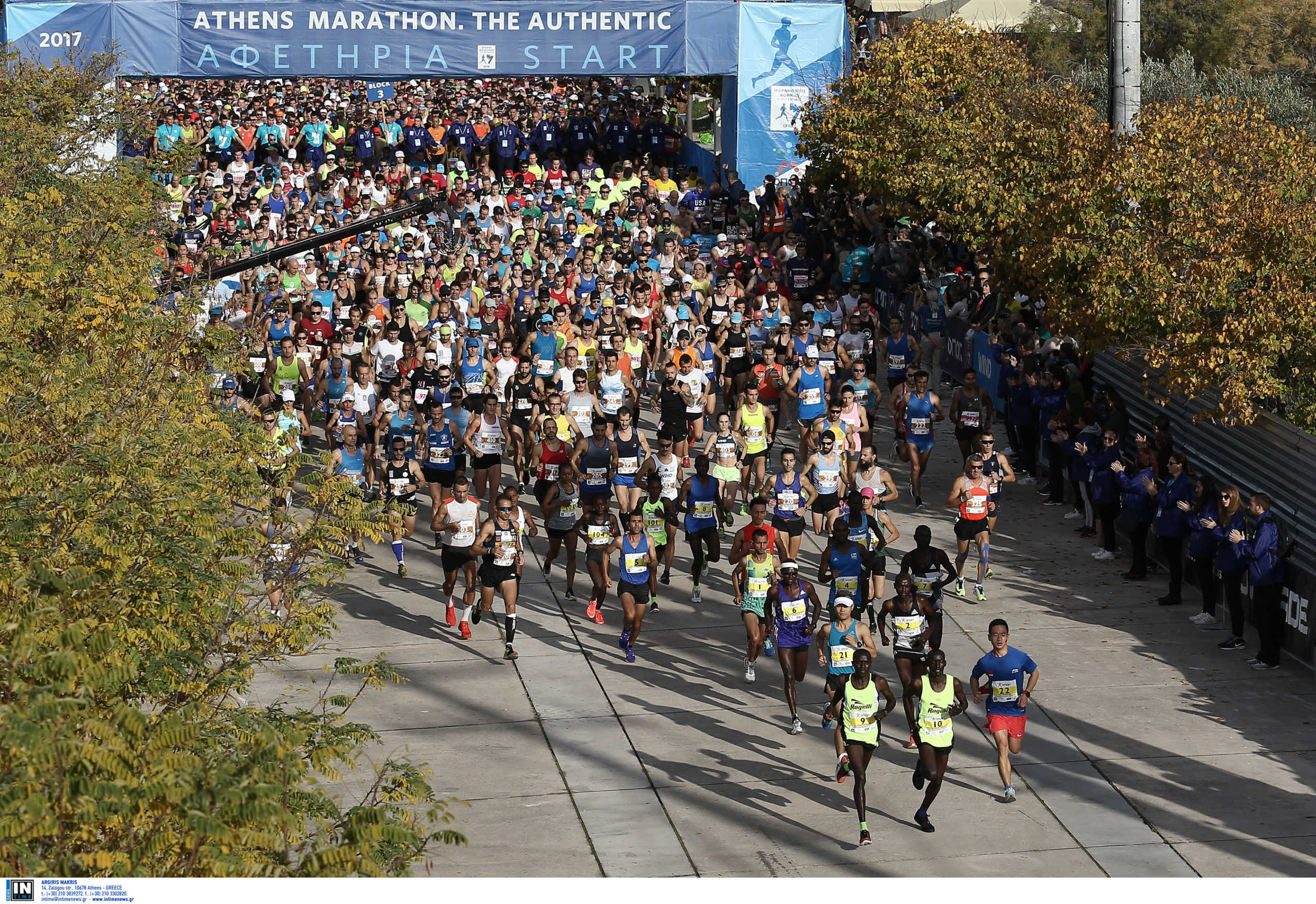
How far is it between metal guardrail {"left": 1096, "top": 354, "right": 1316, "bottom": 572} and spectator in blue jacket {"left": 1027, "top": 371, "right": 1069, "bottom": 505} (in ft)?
3.02

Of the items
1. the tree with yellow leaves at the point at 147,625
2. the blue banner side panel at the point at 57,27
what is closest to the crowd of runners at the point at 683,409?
the tree with yellow leaves at the point at 147,625

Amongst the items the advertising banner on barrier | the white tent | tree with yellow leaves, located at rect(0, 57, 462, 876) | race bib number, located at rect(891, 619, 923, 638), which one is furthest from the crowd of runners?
the white tent

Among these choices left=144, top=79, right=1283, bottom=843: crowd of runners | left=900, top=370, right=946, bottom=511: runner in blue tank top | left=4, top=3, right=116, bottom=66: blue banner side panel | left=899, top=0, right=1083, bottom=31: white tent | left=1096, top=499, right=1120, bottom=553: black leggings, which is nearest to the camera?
left=144, top=79, right=1283, bottom=843: crowd of runners

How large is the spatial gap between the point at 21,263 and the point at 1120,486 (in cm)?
1092

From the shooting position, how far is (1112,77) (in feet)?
69.1

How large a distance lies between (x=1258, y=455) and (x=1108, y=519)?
5.70 ft

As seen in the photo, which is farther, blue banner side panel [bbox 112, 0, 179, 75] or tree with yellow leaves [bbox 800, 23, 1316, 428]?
blue banner side panel [bbox 112, 0, 179, 75]

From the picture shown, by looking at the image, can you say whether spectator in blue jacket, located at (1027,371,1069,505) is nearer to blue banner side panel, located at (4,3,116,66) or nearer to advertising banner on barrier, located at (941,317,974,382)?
advertising banner on barrier, located at (941,317,974,382)

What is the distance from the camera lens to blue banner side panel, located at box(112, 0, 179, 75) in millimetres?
32312

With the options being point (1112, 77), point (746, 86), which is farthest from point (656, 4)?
point (1112, 77)

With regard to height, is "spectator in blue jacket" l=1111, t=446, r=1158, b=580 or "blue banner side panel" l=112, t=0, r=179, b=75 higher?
"blue banner side panel" l=112, t=0, r=179, b=75

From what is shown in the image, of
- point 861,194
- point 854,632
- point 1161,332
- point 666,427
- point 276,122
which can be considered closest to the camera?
point 854,632

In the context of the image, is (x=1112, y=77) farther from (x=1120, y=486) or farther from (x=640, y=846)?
(x=640, y=846)

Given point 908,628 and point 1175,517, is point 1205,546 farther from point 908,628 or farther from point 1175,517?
point 908,628
